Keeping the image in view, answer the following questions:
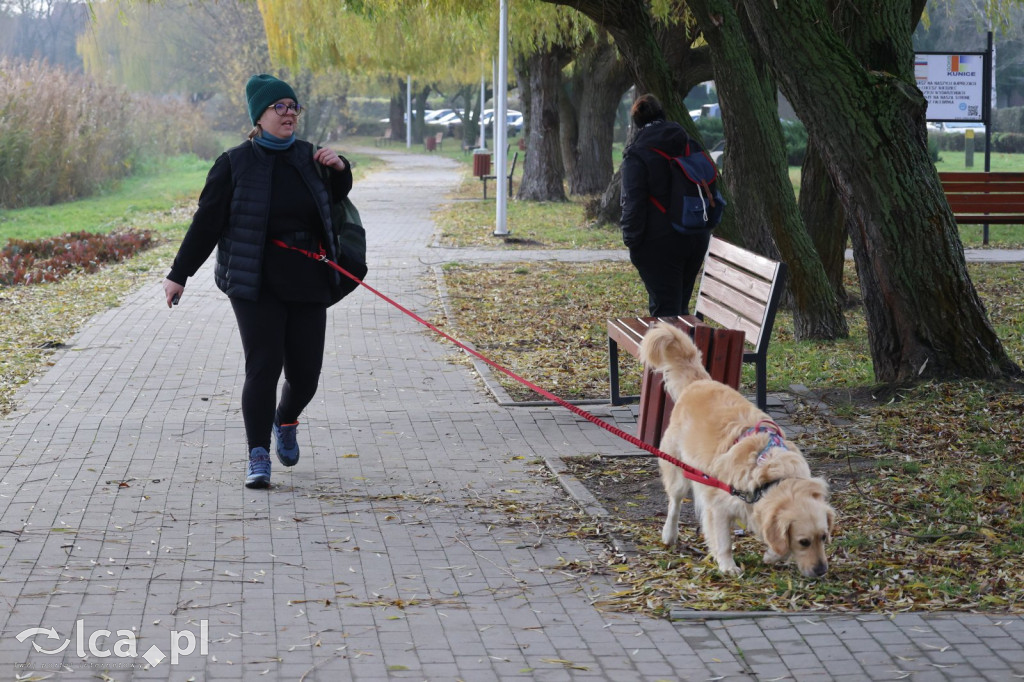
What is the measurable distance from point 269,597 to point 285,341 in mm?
1898

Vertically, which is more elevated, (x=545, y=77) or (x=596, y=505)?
(x=545, y=77)

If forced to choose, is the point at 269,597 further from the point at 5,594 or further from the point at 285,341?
the point at 285,341

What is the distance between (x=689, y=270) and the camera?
26.8ft

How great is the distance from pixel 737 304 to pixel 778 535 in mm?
3331

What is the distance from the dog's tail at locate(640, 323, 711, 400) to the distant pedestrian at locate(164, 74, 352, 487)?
1714 mm

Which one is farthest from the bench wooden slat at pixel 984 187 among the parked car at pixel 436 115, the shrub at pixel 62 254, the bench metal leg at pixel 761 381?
the parked car at pixel 436 115

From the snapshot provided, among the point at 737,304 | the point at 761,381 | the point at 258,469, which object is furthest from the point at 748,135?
the point at 258,469

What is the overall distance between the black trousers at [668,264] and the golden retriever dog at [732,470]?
2.49m

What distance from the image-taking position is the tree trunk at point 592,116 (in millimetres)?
24328

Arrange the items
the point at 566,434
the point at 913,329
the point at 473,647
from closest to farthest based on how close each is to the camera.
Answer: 1. the point at 473,647
2. the point at 566,434
3. the point at 913,329

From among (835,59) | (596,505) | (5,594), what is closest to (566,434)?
(596,505)

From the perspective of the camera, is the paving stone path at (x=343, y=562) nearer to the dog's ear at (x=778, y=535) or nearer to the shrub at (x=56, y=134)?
the dog's ear at (x=778, y=535)

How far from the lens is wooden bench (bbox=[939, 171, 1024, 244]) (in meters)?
16.5

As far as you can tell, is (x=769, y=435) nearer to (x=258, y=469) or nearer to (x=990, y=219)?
(x=258, y=469)
